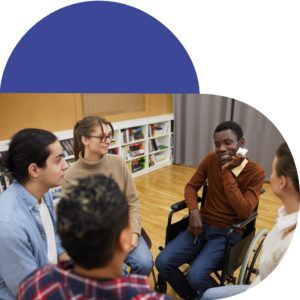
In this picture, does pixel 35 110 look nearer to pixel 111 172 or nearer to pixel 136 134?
pixel 111 172

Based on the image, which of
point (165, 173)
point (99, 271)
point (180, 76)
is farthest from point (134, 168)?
point (99, 271)

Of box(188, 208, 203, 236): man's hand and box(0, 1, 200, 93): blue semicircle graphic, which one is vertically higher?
box(0, 1, 200, 93): blue semicircle graphic

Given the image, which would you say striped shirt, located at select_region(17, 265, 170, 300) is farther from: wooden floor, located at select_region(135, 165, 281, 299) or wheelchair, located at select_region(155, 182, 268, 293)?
wooden floor, located at select_region(135, 165, 281, 299)

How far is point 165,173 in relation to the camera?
1968mm

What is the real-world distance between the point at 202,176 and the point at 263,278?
560mm

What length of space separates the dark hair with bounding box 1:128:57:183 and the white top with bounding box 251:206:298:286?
66 cm

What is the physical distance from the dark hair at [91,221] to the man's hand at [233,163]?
0.61 m

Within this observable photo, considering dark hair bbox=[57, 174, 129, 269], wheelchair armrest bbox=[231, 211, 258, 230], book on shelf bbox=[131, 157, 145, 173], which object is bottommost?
book on shelf bbox=[131, 157, 145, 173]

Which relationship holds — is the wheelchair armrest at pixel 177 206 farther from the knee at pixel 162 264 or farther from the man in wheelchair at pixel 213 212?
the knee at pixel 162 264

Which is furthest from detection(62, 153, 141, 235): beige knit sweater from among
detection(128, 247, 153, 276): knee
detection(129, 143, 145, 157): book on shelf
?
detection(129, 143, 145, 157): book on shelf

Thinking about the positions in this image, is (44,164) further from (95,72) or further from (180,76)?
(180,76)

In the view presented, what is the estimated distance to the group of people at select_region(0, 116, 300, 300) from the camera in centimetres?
43

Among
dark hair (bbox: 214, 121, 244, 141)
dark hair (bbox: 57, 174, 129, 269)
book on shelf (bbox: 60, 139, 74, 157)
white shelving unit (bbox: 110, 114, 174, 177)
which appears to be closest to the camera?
dark hair (bbox: 57, 174, 129, 269)

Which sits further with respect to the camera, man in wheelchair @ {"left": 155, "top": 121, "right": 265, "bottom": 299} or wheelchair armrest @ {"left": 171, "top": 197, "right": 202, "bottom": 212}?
wheelchair armrest @ {"left": 171, "top": 197, "right": 202, "bottom": 212}
